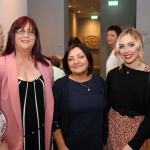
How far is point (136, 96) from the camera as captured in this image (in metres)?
1.73

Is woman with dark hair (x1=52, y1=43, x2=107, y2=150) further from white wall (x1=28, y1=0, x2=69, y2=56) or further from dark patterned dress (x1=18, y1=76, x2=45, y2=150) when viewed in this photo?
white wall (x1=28, y1=0, x2=69, y2=56)

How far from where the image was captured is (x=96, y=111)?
1802 mm

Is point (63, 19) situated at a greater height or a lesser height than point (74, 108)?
greater

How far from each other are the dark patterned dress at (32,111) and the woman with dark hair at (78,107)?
11 centimetres

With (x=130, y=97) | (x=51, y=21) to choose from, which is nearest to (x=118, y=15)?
(x=51, y=21)

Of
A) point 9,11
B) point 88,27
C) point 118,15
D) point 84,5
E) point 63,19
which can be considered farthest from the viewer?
point 88,27

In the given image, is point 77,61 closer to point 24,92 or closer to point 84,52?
point 84,52

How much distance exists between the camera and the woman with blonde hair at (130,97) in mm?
1727

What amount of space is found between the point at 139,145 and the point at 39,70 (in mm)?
901

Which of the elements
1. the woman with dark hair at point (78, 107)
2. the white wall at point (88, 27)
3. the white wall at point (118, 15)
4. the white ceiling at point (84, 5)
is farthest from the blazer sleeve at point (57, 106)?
the white wall at point (88, 27)

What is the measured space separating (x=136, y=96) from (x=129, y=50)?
329 millimetres

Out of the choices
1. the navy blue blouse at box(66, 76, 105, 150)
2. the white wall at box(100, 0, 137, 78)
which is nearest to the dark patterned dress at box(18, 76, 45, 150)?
the navy blue blouse at box(66, 76, 105, 150)

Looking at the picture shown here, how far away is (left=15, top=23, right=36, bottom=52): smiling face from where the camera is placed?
1750mm

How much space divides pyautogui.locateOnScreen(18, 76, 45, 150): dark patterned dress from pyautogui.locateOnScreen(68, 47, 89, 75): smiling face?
246 mm
